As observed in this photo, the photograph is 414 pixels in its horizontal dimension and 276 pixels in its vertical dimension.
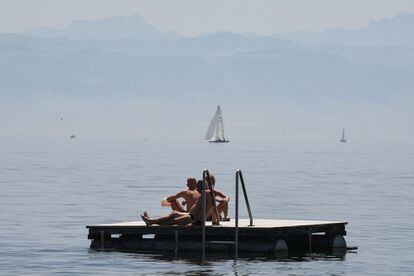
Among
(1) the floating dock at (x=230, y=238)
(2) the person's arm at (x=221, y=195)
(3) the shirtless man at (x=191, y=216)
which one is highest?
(2) the person's arm at (x=221, y=195)

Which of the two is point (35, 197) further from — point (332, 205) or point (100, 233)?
point (100, 233)

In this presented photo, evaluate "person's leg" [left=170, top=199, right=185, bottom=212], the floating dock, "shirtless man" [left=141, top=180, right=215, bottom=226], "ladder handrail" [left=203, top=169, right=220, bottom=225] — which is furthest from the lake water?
"ladder handrail" [left=203, top=169, right=220, bottom=225]

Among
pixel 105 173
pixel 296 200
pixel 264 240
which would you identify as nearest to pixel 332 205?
pixel 296 200

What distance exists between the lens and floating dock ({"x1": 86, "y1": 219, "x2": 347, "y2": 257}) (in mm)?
44562

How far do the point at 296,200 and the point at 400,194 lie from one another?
41.3 feet

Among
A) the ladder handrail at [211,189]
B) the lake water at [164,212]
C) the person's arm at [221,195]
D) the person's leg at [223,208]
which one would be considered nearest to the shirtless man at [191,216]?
the ladder handrail at [211,189]

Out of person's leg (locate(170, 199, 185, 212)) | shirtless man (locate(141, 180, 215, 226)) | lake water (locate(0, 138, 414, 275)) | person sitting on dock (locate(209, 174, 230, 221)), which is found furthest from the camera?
person sitting on dock (locate(209, 174, 230, 221))

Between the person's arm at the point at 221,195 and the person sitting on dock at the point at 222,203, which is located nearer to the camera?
the person's arm at the point at 221,195

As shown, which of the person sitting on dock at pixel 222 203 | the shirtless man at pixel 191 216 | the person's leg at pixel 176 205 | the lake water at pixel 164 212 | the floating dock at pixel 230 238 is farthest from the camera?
the person sitting on dock at pixel 222 203

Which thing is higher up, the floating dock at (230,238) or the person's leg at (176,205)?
the person's leg at (176,205)

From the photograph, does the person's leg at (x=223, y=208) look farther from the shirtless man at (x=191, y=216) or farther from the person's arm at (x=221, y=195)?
the shirtless man at (x=191, y=216)

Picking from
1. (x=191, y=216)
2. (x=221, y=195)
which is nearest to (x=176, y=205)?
(x=191, y=216)

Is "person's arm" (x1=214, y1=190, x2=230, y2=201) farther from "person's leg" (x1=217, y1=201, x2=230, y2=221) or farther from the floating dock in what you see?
the floating dock

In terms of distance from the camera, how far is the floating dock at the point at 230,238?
146 ft
